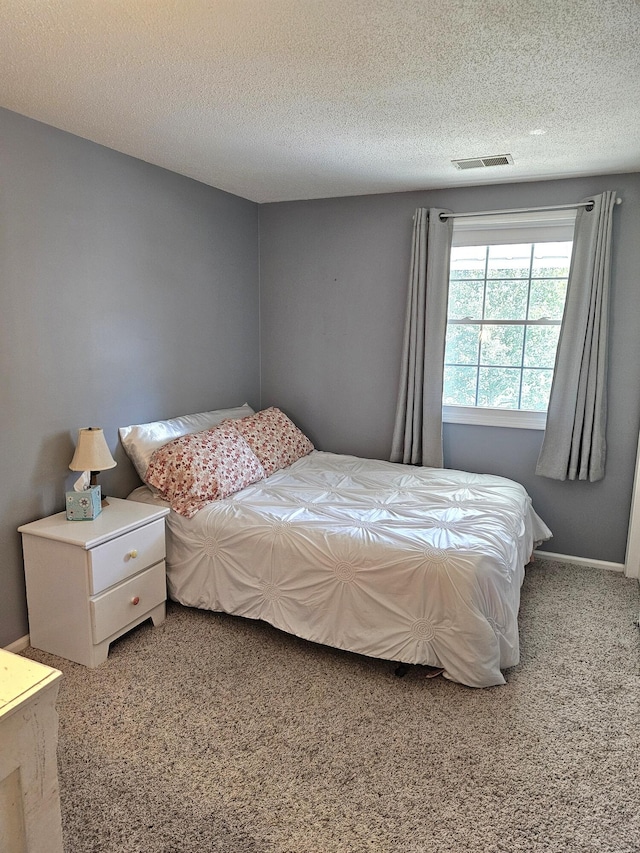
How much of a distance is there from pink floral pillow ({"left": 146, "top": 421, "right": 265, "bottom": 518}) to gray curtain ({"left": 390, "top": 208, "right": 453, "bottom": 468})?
1174 millimetres

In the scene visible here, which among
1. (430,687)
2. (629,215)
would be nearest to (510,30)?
(629,215)

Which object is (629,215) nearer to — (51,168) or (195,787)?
(51,168)

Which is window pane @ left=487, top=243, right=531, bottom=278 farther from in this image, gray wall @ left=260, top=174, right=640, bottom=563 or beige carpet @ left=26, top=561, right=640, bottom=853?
beige carpet @ left=26, top=561, right=640, bottom=853

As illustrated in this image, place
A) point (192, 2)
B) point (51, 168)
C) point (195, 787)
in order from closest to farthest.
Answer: point (192, 2) < point (195, 787) < point (51, 168)

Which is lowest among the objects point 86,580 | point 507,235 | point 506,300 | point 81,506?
point 86,580

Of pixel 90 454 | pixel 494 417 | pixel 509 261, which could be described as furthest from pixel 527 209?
pixel 90 454

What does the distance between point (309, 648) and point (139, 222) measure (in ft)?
7.82

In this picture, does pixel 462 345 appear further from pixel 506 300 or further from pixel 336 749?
pixel 336 749

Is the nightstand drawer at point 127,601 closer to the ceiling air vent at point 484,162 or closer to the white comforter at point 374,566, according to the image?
the white comforter at point 374,566

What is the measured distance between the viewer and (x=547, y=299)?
345 centimetres

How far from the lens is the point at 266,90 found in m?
2.05

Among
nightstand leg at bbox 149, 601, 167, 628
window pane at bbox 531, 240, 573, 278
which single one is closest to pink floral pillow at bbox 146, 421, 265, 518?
nightstand leg at bbox 149, 601, 167, 628

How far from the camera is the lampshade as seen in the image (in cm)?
254

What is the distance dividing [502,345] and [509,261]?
536mm
